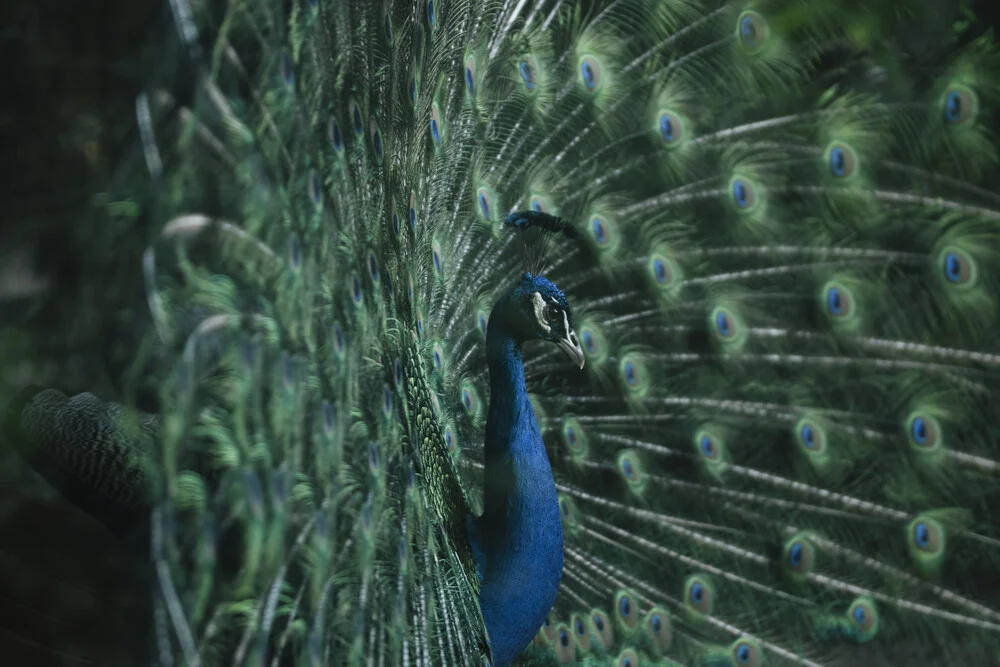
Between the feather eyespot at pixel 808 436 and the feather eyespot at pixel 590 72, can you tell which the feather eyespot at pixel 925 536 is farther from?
the feather eyespot at pixel 590 72

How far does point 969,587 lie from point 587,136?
1.16 m

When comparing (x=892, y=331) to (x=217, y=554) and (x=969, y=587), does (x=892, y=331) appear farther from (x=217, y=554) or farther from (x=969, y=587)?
(x=217, y=554)

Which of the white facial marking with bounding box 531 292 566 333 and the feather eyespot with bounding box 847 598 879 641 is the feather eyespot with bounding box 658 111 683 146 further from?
the feather eyespot with bounding box 847 598 879 641

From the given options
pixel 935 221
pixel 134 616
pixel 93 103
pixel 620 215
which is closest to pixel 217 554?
pixel 134 616

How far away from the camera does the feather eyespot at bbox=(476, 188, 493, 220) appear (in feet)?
6.17

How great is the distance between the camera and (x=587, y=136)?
1963 mm

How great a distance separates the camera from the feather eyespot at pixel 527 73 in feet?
6.26

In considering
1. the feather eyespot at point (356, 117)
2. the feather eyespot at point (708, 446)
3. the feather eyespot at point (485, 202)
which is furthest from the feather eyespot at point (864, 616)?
the feather eyespot at point (356, 117)

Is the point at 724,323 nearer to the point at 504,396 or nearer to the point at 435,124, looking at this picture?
the point at 504,396

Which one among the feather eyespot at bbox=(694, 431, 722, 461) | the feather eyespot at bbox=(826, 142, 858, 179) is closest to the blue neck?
the feather eyespot at bbox=(694, 431, 722, 461)

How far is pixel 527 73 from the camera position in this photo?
6.27 ft

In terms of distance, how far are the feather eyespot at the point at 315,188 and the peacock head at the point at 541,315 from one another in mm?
678

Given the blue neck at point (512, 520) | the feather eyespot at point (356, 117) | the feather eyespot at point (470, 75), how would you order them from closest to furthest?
the feather eyespot at point (356, 117) → the blue neck at point (512, 520) → the feather eyespot at point (470, 75)

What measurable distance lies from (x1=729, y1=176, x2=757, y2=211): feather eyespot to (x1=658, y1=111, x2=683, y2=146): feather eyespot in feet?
0.48
